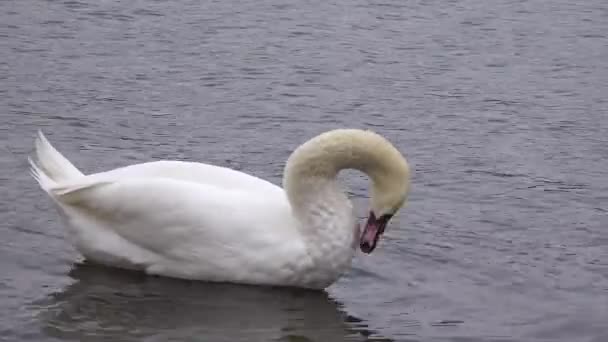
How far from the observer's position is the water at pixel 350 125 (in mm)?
7125

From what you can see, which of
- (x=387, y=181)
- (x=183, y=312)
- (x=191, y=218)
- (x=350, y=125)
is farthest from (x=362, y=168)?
(x=350, y=125)

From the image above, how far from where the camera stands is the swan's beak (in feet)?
23.7

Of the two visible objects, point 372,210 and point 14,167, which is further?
point 14,167

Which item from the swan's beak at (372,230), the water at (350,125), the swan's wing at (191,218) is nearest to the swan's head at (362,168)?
the swan's beak at (372,230)

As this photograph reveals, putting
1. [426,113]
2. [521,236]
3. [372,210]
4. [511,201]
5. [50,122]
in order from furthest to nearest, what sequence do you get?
[426,113], [50,122], [511,201], [521,236], [372,210]

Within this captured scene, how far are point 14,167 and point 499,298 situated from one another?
346 centimetres

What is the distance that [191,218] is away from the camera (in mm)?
7281

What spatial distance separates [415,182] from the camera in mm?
9422

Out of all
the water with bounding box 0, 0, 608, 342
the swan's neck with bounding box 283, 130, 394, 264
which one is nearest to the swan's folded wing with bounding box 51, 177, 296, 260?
the swan's neck with bounding box 283, 130, 394, 264

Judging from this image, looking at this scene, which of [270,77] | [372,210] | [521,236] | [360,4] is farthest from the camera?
[360,4]

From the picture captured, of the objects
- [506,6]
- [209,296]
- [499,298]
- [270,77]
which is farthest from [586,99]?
[209,296]

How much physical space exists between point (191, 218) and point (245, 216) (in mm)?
288

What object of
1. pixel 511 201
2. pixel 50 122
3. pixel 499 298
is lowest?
pixel 499 298

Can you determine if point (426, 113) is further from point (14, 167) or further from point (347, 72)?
point (14, 167)
